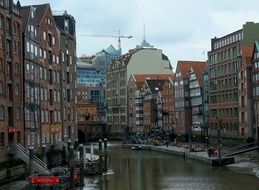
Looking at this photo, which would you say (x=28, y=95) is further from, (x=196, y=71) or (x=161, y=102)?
(x=161, y=102)

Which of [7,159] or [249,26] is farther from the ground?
[249,26]

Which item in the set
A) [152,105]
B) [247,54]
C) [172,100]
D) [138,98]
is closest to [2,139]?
[247,54]

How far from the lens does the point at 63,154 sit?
288ft

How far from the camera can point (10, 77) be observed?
7275 cm

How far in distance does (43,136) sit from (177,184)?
28.7 metres

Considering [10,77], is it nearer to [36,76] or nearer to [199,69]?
[36,76]

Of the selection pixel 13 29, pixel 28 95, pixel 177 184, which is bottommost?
pixel 177 184

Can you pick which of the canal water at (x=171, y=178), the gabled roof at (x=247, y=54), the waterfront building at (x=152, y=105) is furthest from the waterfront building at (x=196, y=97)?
the canal water at (x=171, y=178)

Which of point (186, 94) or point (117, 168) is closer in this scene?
point (117, 168)

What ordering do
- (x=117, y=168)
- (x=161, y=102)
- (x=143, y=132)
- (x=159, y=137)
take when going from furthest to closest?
(x=143, y=132), (x=161, y=102), (x=159, y=137), (x=117, y=168)

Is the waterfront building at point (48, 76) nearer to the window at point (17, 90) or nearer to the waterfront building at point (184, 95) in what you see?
the window at point (17, 90)

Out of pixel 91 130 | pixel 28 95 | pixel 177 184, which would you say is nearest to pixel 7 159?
pixel 28 95

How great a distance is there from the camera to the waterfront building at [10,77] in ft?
227

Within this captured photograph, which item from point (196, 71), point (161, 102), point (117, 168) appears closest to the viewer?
point (117, 168)
